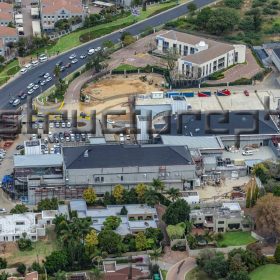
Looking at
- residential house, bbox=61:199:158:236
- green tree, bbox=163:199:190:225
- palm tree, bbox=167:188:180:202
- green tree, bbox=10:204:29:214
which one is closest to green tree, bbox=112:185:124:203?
residential house, bbox=61:199:158:236

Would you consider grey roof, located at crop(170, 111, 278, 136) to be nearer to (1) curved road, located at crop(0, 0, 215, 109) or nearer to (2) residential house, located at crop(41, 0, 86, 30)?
(1) curved road, located at crop(0, 0, 215, 109)

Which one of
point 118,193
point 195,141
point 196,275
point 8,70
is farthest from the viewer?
→ point 8,70

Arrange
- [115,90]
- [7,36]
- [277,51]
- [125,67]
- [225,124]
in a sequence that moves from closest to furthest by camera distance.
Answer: [225,124], [115,90], [125,67], [277,51], [7,36]

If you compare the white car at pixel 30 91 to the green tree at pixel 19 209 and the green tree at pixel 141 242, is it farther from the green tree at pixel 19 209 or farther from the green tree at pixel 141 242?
the green tree at pixel 141 242

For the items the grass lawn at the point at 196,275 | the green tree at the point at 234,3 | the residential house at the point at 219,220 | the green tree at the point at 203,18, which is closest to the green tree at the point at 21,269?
Result: the grass lawn at the point at 196,275

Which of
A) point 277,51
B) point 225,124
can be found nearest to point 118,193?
point 225,124

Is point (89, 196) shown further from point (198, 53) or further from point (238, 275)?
point (198, 53)

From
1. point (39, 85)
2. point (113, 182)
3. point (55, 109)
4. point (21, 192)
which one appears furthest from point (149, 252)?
point (39, 85)
